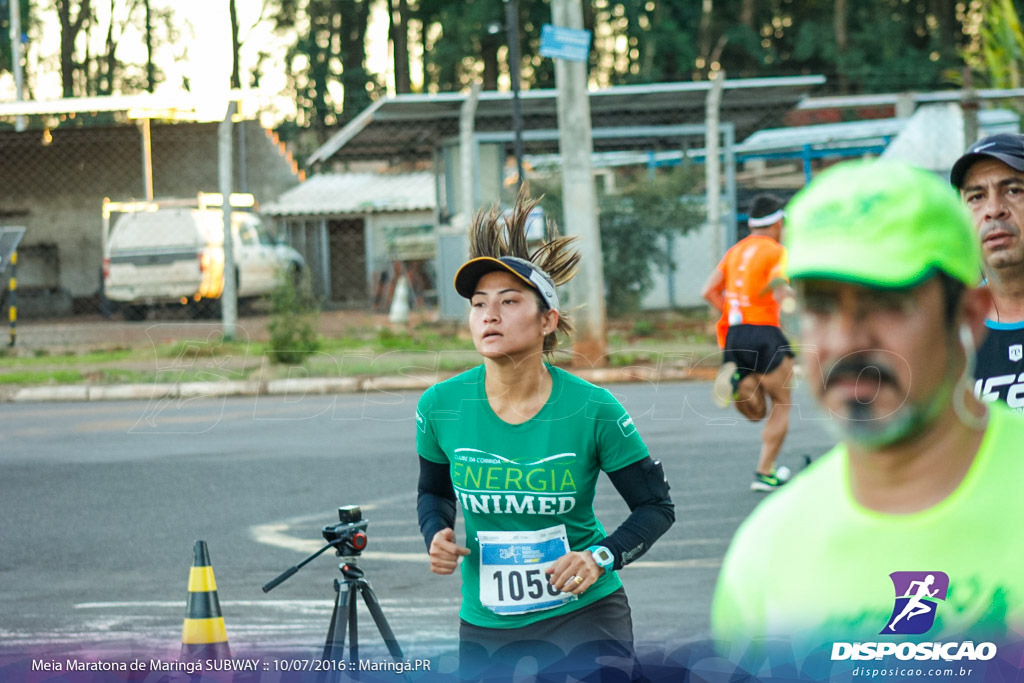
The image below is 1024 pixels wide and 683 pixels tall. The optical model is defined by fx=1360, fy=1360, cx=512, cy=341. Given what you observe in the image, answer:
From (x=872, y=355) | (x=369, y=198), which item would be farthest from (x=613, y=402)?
(x=369, y=198)

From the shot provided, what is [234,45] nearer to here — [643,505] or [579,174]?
[579,174]

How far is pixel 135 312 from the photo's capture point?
22.1 meters

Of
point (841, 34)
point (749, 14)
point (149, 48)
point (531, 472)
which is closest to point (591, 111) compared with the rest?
point (531, 472)

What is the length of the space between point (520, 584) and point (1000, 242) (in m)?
1.49

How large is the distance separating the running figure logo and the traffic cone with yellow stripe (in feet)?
11.5

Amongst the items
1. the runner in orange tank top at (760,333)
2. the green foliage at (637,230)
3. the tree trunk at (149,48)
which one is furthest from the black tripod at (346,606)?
the tree trunk at (149,48)

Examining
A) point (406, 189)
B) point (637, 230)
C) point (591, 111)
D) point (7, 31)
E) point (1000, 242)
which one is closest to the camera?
point (1000, 242)

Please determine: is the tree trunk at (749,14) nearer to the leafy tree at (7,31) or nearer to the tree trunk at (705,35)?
the tree trunk at (705,35)

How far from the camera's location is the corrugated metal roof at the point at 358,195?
107ft

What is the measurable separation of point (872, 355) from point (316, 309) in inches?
602

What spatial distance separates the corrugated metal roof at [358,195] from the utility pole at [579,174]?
16146 mm

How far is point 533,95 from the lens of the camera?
20.3 metres

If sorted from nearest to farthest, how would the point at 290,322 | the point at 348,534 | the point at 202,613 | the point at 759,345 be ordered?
1. the point at 348,534
2. the point at 202,613
3. the point at 759,345
4. the point at 290,322

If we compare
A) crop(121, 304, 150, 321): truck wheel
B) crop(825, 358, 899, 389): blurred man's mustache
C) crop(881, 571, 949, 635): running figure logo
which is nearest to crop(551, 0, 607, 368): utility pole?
crop(121, 304, 150, 321): truck wheel
